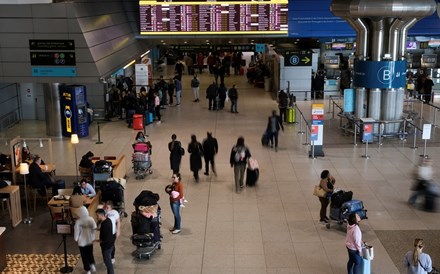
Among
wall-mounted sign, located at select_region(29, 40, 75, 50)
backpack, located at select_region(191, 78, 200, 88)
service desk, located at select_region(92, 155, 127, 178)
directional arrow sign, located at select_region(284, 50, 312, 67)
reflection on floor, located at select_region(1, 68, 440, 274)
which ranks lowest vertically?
reflection on floor, located at select_region(1, 68, 440, 274)

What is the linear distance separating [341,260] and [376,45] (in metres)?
11.4

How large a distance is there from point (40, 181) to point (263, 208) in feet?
17.9

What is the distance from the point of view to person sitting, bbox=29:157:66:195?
46.5ft

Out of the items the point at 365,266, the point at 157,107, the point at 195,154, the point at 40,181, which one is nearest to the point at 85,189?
the point at 40,181

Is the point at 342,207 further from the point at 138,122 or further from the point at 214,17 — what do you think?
the point at 214,17

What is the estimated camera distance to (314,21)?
28.3 meters

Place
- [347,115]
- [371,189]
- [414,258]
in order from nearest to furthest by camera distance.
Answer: [414,258] < [371,189] < [347,115]

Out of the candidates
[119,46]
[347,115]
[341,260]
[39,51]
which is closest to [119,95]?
[119,46]

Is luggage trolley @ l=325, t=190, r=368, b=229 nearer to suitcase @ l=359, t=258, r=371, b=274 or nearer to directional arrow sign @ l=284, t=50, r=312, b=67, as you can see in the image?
suitcase @ l=359, t=258, r=371, b=274

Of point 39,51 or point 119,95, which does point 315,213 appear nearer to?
point 39,51

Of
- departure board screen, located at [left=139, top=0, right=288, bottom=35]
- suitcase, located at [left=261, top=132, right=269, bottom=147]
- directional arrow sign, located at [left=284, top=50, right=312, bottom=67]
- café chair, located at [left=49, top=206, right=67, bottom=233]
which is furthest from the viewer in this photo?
directional arrow sign, located at [left=284, top=50, right=312, bottom=67]

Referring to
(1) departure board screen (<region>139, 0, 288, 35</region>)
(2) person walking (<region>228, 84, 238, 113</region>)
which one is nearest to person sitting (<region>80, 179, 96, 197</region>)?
(2) person walking (<region>228, 84, 238, 113</region>)

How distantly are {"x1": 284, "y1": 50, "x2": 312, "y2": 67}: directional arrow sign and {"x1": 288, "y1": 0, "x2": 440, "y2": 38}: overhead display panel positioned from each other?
889 millimetres

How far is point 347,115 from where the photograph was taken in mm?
21375
